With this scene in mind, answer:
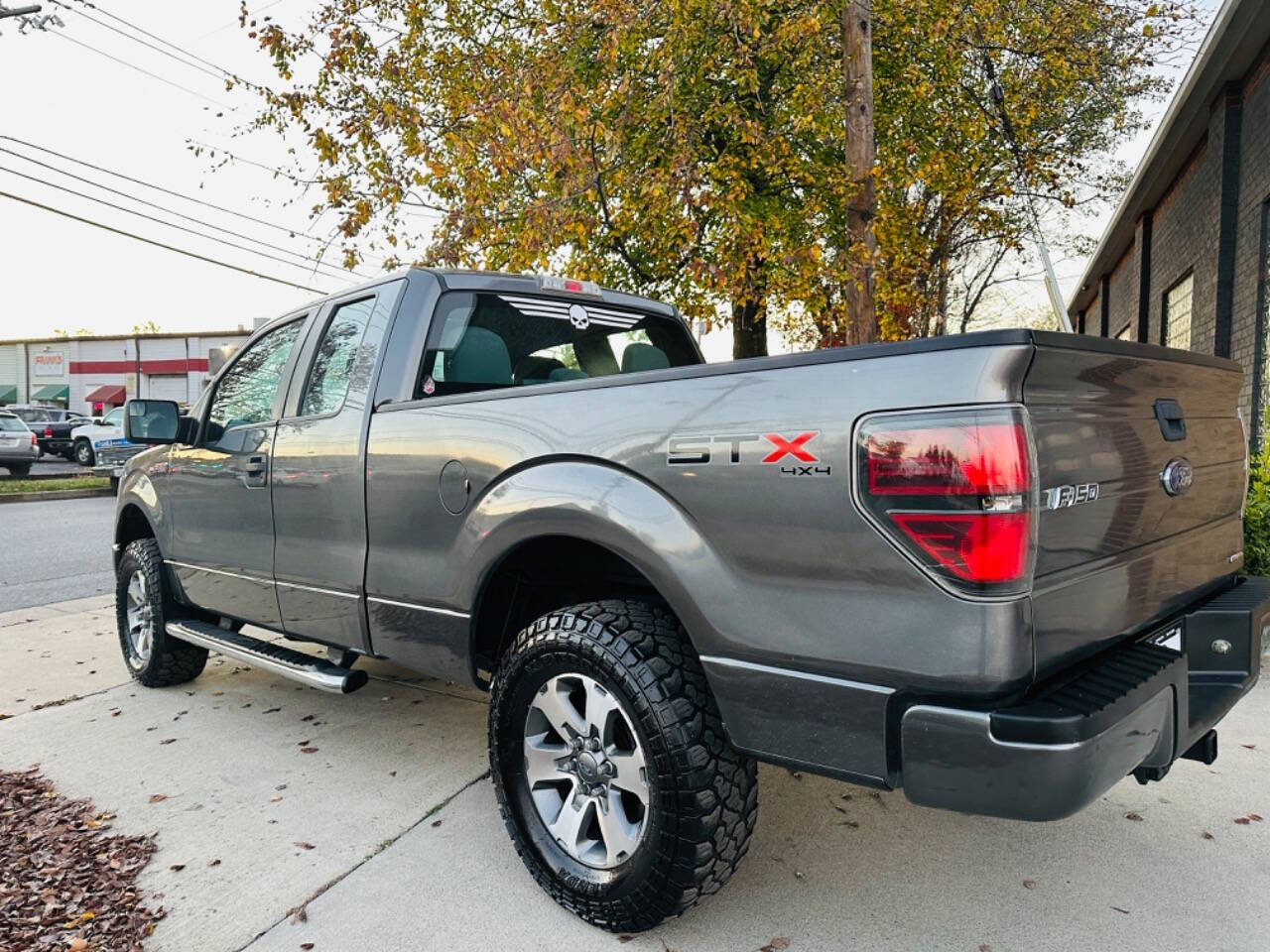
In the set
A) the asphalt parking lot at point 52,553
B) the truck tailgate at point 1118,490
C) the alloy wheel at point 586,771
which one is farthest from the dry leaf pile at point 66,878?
the asphalt parking lot at point 52,553

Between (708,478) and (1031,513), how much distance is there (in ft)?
2.43

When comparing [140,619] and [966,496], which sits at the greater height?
[966,496]

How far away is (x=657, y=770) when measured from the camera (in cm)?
233

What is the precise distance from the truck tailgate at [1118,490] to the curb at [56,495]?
60.6 ft

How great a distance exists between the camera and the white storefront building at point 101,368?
44.9 m

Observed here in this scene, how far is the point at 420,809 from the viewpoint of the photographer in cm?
336

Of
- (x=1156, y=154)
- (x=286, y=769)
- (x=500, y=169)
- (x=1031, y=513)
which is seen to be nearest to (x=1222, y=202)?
(x=1156, y=154)

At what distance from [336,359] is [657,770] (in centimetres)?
235

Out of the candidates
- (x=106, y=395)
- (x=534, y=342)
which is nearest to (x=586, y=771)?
(x=534, y=342)

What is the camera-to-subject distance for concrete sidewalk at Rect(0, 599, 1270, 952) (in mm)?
2541

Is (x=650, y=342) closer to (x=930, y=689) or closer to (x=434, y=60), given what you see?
(x=930, y=689)

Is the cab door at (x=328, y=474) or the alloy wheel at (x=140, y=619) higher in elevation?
the cab door at (x=328, y=474)

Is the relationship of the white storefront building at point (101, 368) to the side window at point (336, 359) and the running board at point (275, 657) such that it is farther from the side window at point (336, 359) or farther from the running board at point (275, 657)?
the side window at point (336, 359)

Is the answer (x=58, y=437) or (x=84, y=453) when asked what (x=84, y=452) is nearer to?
(x=84, y=453)
